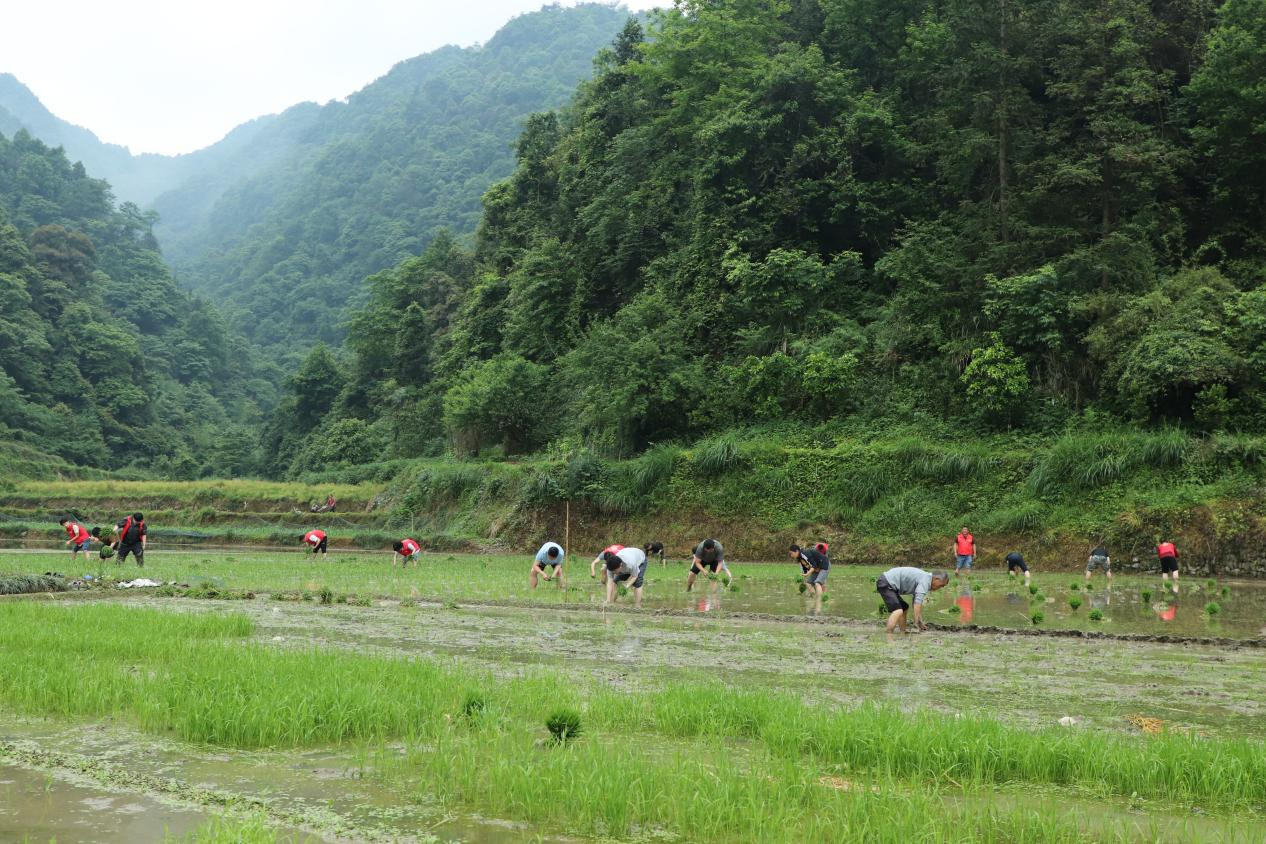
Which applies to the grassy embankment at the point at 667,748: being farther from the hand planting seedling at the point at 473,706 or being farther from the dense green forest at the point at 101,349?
the dense green forest at the point at 101,349

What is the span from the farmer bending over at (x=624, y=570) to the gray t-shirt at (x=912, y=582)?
5.28 metres

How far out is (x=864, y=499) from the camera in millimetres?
31203

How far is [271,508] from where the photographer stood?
50.5 m

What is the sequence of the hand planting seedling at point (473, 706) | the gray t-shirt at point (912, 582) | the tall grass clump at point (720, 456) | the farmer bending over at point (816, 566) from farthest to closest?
the tall grass clump at point (720, 456) < the farmer bending over at point (816, 566) < the gray t-shirt at point (912, 582) < the hand planting seedling at point (473, 706)

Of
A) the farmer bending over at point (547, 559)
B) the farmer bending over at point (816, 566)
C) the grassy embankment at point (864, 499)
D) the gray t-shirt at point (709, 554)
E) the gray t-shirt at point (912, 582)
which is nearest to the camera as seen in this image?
the gray t-shirt at point (912, 582)

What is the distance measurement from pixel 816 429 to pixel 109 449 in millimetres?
65371

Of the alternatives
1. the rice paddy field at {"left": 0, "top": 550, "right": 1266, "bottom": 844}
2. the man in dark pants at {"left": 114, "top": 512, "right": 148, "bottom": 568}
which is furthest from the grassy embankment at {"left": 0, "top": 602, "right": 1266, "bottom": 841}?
the man in dark pants at {"left": 114, "top": 512, "right": 148, "bottom": 568}

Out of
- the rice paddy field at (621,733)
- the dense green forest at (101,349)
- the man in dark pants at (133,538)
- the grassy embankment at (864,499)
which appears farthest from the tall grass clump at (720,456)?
the dense green forest at (101,349)

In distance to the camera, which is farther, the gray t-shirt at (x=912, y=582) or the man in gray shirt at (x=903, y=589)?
the gray t-shirt at (x=912, y=582)

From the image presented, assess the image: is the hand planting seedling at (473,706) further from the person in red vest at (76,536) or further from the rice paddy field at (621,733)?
the person in red vest at (76,536)

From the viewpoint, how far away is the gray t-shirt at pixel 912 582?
1424 cm

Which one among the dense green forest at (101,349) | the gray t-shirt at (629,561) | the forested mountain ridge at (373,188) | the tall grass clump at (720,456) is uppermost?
the forested mountain ridge at (373,188)

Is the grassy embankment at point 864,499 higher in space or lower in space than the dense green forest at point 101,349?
lower

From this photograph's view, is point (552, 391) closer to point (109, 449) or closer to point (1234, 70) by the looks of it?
point (1234, 70)
